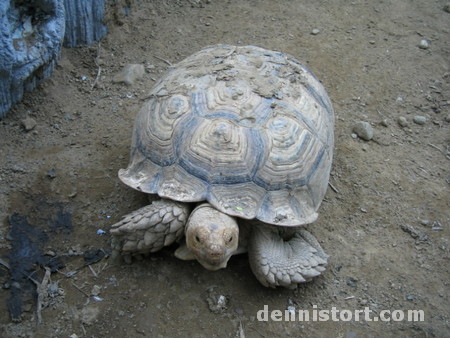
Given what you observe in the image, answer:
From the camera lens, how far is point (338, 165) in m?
3.67

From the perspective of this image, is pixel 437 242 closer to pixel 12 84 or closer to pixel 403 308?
pixel 403 308

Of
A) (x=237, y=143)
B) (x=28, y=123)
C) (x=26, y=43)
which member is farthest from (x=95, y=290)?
(x=26, y=43)

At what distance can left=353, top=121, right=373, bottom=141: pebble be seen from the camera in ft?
12.8

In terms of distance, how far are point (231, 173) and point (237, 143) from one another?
0.18 meters

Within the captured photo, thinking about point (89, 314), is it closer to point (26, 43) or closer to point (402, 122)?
point (26, 43)

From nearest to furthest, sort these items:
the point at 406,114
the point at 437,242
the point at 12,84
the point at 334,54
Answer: the point at 437,242
the point at 12,84
the point at 406,114
the point at 334,54

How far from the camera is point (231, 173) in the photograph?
264 centimetres

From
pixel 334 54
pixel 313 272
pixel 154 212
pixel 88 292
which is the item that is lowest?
pixel 88 292

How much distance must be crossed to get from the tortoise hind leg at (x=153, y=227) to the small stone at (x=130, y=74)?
186 centimetres

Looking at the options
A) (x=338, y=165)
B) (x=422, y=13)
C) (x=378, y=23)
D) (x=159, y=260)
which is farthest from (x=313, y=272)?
(x=422, y=13)

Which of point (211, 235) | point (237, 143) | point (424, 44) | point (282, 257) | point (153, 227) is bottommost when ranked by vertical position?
point (282, 257)

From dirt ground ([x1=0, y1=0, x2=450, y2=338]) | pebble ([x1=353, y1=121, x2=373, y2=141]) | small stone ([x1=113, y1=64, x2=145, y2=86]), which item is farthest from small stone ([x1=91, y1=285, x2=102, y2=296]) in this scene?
pebble ([x1=353, y1=121, x2=373, y2=141])

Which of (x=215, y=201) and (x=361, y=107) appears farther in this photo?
(x=361, y=107)

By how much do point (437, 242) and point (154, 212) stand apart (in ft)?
6.21
